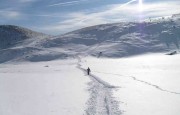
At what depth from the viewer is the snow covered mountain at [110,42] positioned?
8182 cm

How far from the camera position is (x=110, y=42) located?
91.1 m

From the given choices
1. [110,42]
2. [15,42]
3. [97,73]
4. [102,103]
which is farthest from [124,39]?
[102,103]

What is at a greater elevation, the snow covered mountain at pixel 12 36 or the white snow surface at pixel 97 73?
the snow covered mountain at pixel 12 36

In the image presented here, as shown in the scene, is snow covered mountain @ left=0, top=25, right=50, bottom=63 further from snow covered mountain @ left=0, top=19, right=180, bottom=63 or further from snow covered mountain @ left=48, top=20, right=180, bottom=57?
snow covered mountain @ left=48, top=20, right=180, bottom=57

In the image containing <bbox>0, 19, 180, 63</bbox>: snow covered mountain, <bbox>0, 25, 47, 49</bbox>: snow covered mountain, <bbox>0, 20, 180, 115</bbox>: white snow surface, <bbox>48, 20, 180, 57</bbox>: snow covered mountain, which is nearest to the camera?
<bbox>0, 20, 180, 115</bbox>: white snow surface

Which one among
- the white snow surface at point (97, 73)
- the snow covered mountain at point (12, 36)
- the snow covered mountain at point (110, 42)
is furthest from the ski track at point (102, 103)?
the snow covered mountain at point (12, 36)

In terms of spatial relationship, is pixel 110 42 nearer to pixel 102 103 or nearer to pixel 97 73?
pixel 97 73

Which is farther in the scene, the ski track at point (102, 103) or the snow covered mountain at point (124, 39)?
the snow covered mountain at point (124, 39)

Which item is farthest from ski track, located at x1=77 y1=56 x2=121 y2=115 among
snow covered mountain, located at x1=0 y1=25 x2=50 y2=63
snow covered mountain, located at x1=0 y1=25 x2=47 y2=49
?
snow covered mountain, located at x1=0 y1=25 x2=47 y2=49

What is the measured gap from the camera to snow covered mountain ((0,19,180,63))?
8182 centimetres

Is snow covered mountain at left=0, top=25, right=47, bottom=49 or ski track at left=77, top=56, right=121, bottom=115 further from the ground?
snow covered mountain at left=0, top=25, right=47, bottom=49

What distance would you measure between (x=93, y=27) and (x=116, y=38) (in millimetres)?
17791

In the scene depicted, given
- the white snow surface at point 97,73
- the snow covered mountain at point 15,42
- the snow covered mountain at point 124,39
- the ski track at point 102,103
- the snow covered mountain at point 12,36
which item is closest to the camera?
the ski track at point 102,103

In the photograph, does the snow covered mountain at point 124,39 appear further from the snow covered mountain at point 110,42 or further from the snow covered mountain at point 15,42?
the snow covered mountain at point 15,42
